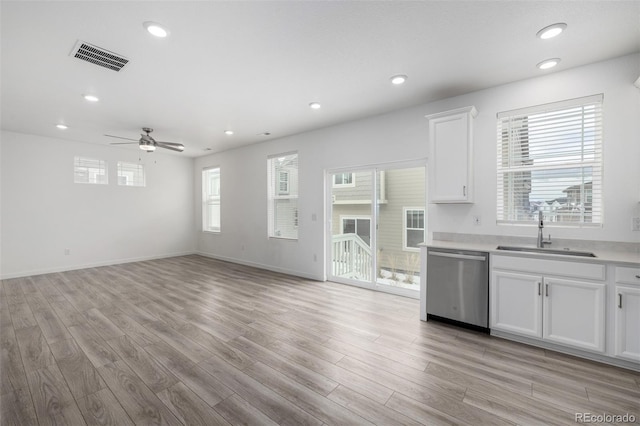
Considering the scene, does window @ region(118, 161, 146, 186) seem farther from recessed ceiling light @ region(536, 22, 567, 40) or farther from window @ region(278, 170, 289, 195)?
recessed ceiling light @ region(536, 22, 567, 40)

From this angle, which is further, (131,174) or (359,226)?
(131,174)

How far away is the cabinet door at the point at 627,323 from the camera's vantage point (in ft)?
7.54

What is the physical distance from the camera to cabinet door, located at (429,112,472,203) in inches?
135

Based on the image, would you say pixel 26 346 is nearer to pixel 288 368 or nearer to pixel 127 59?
pixel 288 368

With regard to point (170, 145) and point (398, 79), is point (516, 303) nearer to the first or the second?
point (398, 79)

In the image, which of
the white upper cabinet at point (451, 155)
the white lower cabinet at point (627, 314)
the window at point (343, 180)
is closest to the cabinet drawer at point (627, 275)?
the white lower cabinet at point (627, 314)

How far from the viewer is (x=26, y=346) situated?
2.76m

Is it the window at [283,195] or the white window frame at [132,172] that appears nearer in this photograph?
the window at [283,195]

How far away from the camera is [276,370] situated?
2.36 meters

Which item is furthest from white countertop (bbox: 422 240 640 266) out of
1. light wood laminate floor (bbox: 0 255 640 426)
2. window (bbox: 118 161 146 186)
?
window (bbox: 118 161 146 186)

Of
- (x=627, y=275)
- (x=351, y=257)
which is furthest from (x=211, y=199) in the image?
(x=627, y=275)

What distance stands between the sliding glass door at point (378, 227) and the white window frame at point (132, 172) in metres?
5.20

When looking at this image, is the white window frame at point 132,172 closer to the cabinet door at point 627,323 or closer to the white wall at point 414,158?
the white wall at point 414,158

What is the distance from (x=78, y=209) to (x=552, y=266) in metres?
8.44
